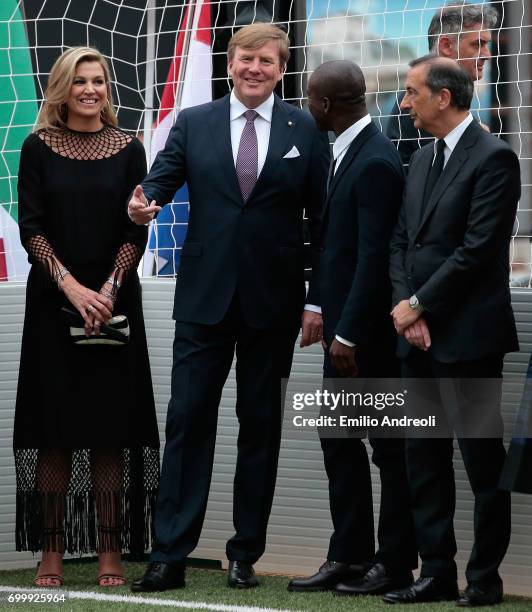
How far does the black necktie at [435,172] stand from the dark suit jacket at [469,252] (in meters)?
0.04

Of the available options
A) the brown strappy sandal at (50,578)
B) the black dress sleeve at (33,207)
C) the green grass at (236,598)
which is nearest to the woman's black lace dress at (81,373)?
the black dress sleeve at (33,207)

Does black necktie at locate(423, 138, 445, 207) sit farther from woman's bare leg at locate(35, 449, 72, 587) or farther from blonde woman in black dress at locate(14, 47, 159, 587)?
woman's bare leg at locate(35, 449, 72, 587)

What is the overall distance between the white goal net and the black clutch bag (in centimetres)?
103

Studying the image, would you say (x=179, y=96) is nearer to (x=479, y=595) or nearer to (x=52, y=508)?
(x=52, y=508)

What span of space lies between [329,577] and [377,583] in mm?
189

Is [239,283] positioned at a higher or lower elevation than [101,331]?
higher

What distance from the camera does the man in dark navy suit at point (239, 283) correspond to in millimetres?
5336

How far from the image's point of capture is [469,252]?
4.81m

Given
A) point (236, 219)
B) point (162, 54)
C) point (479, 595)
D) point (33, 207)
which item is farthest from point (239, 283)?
point (162, 54)

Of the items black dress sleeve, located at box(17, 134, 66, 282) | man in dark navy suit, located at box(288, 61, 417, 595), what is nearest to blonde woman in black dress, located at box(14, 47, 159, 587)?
black dress sleeve, located at box(17, 134, 66, 282)

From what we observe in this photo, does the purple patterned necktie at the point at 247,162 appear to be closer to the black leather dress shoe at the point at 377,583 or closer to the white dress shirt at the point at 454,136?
the white dress shirt at the point at 454,136

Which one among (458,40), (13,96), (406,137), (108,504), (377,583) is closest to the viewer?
(377,583)

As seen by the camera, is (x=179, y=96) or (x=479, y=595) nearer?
(x=479, y=595)

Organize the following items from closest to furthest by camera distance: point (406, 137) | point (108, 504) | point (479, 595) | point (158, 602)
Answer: point (479, 595) < point (158, 602) < point (108, 504) < point (406, 137)
